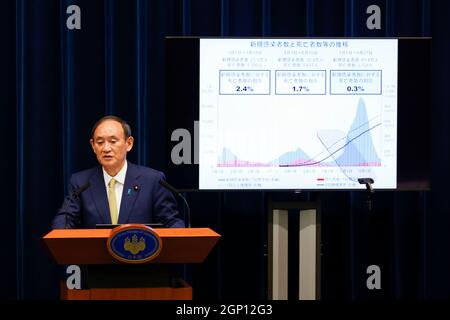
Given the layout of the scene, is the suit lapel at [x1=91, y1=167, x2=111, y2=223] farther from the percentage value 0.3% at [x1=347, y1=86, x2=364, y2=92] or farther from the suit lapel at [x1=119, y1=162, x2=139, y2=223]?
the percentage value 0.3% at [x1=347, y1=86, x2=364, y2=92]

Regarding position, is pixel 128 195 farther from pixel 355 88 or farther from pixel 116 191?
pixel 355 88

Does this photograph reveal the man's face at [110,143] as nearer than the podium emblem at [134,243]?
No

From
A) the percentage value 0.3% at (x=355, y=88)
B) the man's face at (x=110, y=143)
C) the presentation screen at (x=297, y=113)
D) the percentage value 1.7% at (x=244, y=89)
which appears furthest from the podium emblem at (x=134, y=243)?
the percentage value 0.3% at (x=355, y=88)

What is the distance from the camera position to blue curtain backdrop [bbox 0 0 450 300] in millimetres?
3951

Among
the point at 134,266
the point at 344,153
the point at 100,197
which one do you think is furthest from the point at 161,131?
the point at 134,266

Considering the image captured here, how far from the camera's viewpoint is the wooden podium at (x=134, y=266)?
7.89ft

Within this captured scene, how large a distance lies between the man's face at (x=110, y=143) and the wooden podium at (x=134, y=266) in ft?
2.90

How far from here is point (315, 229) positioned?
11.6 ft

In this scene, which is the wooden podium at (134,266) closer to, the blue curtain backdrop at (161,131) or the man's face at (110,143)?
the man's face at (110,143)

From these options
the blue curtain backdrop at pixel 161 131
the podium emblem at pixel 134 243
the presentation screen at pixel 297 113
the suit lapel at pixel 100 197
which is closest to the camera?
the podium emblem at pixel 134 243

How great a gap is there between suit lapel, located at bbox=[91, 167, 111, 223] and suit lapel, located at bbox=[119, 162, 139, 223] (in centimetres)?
6

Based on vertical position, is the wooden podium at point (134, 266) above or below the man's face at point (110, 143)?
below
